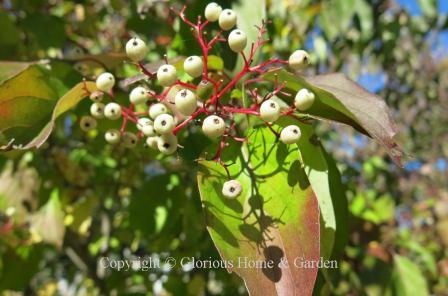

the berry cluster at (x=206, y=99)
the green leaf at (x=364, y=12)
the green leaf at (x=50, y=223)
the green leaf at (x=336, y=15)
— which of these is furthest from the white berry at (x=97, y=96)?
the green leaf at (x=364, y=12)

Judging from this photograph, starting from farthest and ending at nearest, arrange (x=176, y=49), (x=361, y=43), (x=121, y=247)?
(x=121, y=247) < (x=361, y=43) < (x=176, y=49)

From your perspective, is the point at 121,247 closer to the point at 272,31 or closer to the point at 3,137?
the point at 272,31

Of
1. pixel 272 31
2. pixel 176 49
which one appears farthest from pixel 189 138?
pixel 272 31

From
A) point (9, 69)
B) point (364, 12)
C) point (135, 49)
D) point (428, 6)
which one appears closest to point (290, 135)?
point (135, 49)

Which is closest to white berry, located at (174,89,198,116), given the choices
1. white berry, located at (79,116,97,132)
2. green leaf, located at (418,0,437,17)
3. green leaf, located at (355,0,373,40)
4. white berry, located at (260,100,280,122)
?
white berry, located at (260,100,280,122)

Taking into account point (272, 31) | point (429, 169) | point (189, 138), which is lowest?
point (429, 169)

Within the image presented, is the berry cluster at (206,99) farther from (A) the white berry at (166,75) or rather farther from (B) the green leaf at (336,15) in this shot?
(B) the green leaf at (336,15)
